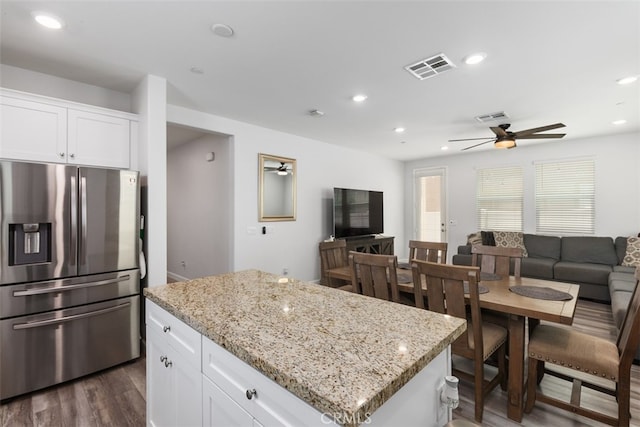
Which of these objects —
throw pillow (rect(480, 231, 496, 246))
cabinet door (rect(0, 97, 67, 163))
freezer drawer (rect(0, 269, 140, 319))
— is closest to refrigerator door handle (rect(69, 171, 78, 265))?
freezer drawer (rect(0, 269, 140, 319))

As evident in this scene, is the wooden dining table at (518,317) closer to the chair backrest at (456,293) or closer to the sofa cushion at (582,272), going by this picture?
the chair backrest at (456,293)

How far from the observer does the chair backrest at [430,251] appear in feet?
10.9

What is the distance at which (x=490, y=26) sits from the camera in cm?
208

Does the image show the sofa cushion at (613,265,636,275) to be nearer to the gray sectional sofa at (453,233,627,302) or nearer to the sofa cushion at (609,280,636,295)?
the gray sectional sofa at (453,233,627,302)

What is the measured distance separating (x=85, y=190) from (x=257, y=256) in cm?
237

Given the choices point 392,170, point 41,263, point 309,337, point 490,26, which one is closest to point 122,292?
point 41,263

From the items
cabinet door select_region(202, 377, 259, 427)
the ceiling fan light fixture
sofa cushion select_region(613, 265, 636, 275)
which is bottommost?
sofa cushion select_region(613, 265, 636, 275)

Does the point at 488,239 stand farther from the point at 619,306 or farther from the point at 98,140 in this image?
the point at 98,140

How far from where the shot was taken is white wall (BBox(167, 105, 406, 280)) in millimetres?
4176

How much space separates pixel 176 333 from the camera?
1.41m

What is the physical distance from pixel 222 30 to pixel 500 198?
240 inches

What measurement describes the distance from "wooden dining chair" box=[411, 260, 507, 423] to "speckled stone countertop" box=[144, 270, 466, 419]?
67 centimetres
